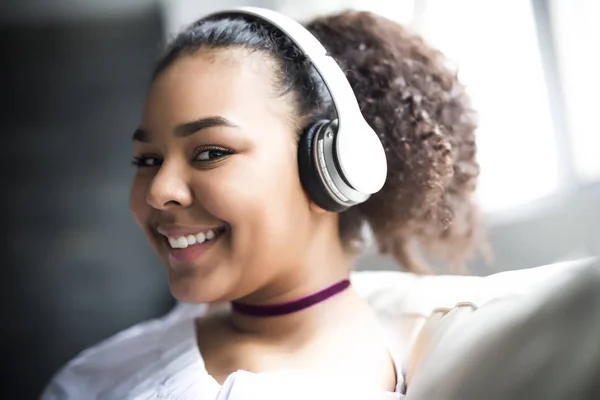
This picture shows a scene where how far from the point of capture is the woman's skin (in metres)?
0.74

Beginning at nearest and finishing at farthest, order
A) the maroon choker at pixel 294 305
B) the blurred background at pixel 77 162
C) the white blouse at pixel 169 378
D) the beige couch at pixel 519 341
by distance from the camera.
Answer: the beige couch at pixel 519 341 < the white blouse at pixel 169 378 < the maroon choker at pixel 294 305 < the blurred background at pixel 77 162

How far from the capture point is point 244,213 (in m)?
0.73

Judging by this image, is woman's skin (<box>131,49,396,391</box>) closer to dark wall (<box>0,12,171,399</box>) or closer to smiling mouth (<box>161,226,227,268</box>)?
smiling mouth (<box>161,226,227,268</box>)

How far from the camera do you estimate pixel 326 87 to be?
2.52ft

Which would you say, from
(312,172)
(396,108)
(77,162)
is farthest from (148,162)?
(77,162)

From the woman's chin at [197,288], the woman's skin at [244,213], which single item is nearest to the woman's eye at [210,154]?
the woman's skin at [244,213]

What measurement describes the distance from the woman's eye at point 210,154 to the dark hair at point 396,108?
101 mm

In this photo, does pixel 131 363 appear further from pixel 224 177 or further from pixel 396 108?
pixel 396 108

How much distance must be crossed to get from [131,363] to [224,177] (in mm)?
371

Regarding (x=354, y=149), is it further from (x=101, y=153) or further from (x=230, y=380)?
(x=101, y=153)

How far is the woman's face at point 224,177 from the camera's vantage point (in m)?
0.74

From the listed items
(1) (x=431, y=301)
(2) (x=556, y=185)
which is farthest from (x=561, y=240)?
(1) (x=431, y=301)

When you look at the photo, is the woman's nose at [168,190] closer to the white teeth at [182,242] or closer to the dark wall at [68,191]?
the white teeth at [182,242]

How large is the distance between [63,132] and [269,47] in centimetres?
58
